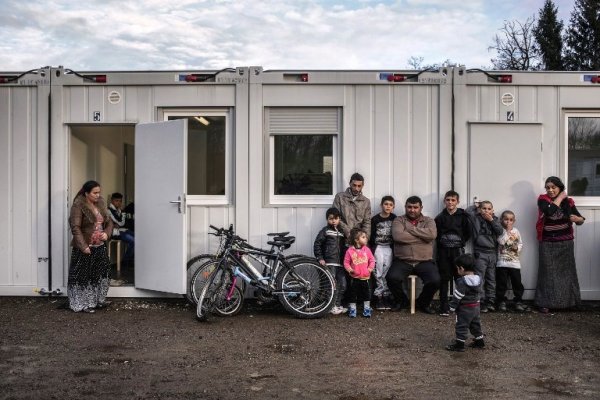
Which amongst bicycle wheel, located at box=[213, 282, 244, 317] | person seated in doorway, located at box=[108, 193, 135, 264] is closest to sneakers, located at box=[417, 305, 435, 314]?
bicycle wheel, located at box=[213, 282, 244, 317]

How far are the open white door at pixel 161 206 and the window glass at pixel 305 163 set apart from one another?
1.38m

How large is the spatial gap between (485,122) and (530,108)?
2.09 feet

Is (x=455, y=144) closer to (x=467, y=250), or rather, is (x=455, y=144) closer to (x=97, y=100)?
(x=467, y=250)

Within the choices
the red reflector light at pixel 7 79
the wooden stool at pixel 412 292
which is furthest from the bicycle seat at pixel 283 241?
the red reflector light at pixel 7 79

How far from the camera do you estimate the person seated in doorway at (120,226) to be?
405 inches

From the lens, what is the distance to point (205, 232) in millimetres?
8492

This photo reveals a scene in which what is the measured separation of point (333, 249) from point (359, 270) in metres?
0.45

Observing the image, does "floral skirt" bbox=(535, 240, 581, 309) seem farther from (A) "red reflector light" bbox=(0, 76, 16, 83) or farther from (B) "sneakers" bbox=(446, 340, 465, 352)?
(A) "red reflector light" bbox=(0, 76, 16, 83)

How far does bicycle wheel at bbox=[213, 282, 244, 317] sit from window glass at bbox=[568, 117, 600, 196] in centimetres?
468

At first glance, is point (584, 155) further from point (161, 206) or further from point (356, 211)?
point (161, 206)

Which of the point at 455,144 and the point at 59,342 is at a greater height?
the point at 455,144

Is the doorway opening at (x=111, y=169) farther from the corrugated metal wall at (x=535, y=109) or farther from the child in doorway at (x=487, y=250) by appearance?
the corrugated metal wall at (x=535, y=109)

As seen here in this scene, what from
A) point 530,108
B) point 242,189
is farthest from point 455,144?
point 242,189

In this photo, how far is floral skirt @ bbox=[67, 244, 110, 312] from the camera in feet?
25.8
